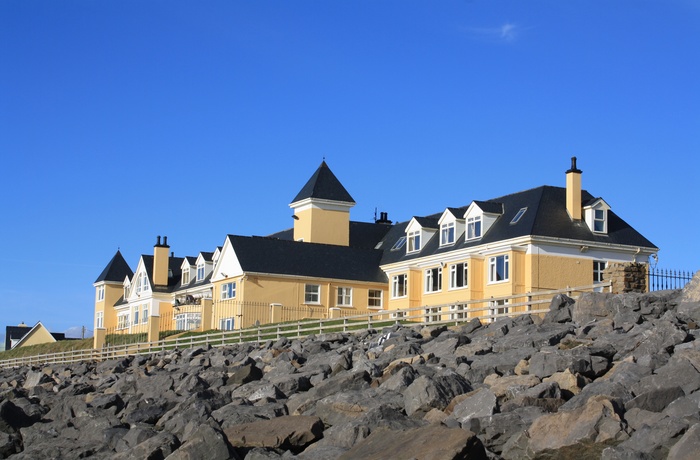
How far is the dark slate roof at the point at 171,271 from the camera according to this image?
66.4m

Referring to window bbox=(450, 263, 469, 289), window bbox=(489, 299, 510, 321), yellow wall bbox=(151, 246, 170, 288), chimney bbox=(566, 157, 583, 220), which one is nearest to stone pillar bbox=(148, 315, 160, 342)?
window bbox=(450, 263, 469, 289)

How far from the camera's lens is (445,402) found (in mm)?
16297

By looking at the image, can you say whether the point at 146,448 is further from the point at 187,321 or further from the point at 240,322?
the point at 187,321

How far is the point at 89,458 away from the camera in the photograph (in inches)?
673

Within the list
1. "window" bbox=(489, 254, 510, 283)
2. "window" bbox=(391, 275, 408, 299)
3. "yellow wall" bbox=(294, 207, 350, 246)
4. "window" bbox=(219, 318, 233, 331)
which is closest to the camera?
"window" bbox=(489, 254, 510, 283)

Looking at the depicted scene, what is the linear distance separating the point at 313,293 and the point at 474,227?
31.4 ft

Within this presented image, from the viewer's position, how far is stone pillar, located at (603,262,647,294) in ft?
86.9

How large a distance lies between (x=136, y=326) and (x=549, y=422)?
57.2 m

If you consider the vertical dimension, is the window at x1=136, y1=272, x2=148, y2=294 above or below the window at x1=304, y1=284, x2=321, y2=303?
above

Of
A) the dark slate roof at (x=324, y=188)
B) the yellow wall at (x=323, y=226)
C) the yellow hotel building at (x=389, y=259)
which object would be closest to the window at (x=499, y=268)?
the yellow hotel building at (x=389, y=259)

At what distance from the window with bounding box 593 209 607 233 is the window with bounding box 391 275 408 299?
32.5 ft

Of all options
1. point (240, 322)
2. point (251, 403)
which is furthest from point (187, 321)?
point (251, 403)

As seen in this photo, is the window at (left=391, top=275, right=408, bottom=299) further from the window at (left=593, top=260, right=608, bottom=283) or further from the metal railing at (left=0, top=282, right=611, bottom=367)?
the window at (left=593, top=260, right=608, bottom=283)

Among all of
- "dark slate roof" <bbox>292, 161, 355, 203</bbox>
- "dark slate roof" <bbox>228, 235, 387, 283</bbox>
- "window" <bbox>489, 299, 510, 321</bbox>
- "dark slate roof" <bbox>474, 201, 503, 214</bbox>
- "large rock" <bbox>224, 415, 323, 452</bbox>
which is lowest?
"large rock" <bbox>224, 415, 323, 452</bbox>
